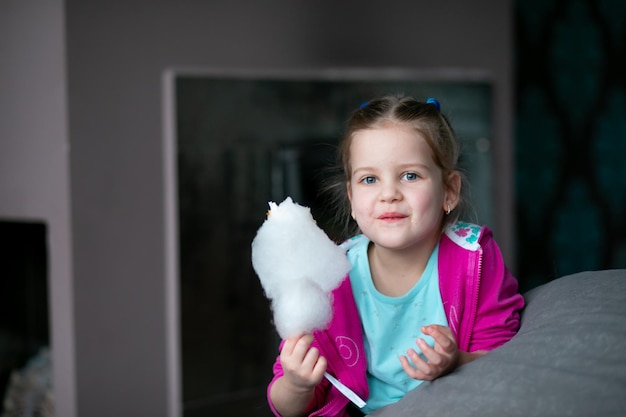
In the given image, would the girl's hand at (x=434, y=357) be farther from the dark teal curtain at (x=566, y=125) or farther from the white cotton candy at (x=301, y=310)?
the dark teal curtain at (x=566, y=125)

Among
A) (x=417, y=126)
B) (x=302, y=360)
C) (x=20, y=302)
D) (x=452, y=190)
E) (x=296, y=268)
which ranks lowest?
(x=20, y=302)

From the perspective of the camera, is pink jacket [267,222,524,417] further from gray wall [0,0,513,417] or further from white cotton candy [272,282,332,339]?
gray wall [0,0,513,417]

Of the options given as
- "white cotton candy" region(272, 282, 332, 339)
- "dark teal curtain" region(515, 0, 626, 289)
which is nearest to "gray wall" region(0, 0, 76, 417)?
"white cotton candy" region(272, 282, 332, 339)

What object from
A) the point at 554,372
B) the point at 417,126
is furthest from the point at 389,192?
the point at 554,372

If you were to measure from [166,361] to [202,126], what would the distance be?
0.83m

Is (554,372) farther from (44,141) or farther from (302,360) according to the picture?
(44,141)

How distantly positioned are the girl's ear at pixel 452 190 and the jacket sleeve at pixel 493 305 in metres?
0.08

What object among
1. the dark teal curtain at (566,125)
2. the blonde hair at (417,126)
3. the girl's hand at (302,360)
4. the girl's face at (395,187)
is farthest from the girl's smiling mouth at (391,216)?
the dark teal curtain at (566,125)

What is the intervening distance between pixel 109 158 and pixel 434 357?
1689 mm

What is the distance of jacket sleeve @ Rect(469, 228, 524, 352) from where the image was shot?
1.25 metres

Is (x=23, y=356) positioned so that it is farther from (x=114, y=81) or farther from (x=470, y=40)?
(x=470, y=40)

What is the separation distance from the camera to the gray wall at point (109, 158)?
96.7 inches

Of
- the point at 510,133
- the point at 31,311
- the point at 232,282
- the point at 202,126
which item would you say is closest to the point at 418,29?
the point at 510,133

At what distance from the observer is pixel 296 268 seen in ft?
3.78
